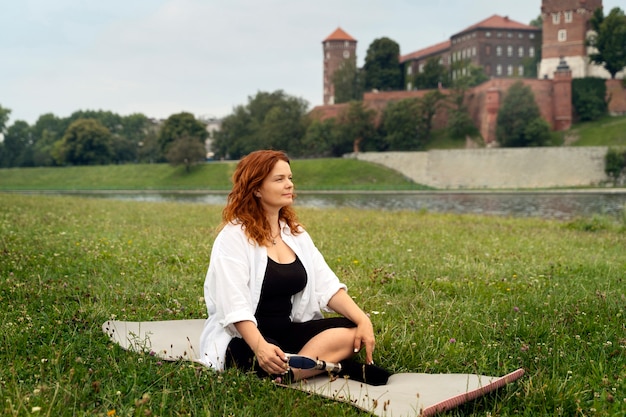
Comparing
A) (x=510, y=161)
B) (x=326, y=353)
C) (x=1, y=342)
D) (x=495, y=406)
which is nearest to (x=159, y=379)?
(x=326, y=353)

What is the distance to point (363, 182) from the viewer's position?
48062mm

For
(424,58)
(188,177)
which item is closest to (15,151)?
(188,177)

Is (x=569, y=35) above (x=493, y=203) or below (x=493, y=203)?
above

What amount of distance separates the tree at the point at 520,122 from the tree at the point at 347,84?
22991 millimetres

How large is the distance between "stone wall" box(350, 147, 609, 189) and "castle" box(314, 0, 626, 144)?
7230mm

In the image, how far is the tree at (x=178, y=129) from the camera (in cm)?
6372

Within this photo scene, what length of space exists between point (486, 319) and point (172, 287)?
2.57 m

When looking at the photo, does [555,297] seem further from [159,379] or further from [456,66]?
[456,66]

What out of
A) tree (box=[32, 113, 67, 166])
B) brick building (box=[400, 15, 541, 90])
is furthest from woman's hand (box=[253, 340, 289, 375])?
tree (box=[32, 113, 67, 166])

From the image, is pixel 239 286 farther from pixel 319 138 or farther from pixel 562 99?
pixel 562 99

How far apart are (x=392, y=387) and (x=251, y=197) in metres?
1.21

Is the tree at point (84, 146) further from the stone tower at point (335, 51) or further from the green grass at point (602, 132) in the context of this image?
the green grass at point (602, 132)

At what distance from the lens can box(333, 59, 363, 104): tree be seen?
73.8 m

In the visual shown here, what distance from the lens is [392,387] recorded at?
3.08 metres
